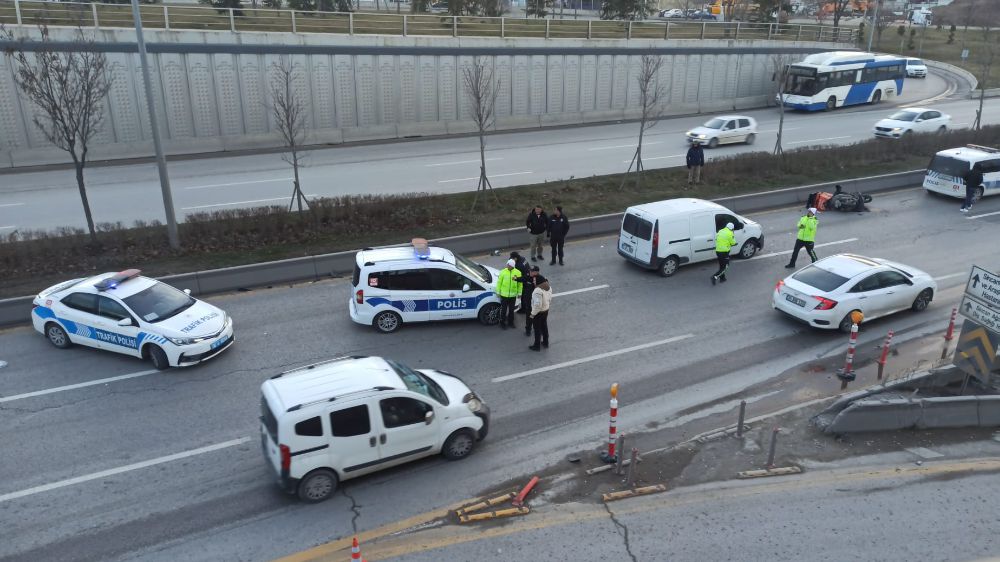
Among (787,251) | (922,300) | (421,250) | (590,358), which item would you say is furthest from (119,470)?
(787,251)

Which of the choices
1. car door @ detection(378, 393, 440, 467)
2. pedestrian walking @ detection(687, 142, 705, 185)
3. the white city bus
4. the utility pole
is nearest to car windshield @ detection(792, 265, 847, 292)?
car door @ detection(378, 393, 440, 467)

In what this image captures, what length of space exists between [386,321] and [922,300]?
11.4 m

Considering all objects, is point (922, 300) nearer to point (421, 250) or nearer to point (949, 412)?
point (949, 412)

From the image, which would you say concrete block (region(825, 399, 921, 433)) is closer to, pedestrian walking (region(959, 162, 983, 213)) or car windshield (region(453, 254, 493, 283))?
car windshield (region(453, 254, 493, 283))

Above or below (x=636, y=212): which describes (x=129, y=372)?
below

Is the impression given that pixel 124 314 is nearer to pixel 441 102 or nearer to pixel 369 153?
pixel 369 153

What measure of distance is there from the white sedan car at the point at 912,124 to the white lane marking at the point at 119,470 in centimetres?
3273

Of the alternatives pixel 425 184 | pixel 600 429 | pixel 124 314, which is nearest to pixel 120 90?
pixel 425 184

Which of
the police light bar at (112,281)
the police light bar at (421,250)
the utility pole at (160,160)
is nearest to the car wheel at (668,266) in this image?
the police light bar at (421,250)

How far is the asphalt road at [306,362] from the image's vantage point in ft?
28.9

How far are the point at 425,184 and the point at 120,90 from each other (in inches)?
540

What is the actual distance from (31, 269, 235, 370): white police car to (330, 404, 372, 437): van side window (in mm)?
4933

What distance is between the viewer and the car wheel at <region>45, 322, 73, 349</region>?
43.5 ft

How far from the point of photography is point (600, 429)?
10977mm
